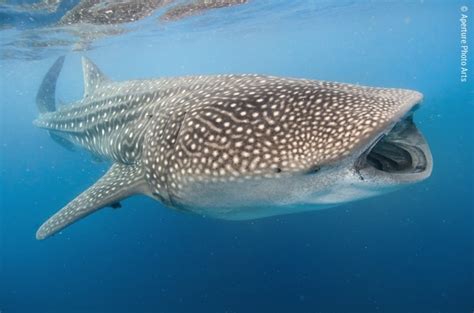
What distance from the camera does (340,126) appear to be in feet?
9.52

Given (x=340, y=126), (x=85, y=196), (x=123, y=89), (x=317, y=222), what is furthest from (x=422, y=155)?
(x=317, y=222)

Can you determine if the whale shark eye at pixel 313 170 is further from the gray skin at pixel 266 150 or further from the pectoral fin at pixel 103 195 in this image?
the pectoral fin at pixel 103 195

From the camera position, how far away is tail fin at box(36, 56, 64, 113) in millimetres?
11922

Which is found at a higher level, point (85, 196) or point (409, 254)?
point (85, 196)

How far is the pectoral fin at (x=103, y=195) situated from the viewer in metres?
4.93

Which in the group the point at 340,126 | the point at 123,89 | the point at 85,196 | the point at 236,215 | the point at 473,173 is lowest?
the point at 473,173

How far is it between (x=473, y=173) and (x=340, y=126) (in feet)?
42.4

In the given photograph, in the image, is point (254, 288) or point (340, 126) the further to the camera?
point (254, 288)

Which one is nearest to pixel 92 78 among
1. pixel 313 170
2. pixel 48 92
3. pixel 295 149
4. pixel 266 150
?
pixel 48 92

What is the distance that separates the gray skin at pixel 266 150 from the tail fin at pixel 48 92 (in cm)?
768

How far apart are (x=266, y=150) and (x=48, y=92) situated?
11.1 meters

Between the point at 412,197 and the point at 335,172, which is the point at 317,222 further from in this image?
the point at 335,172

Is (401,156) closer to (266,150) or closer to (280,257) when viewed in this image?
(266,150)

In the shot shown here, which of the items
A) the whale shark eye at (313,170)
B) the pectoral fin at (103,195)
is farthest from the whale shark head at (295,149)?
the pectoral fin at (103,195)
